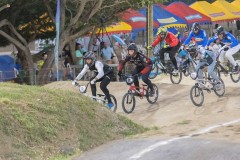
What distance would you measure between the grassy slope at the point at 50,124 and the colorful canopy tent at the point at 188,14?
21839mm

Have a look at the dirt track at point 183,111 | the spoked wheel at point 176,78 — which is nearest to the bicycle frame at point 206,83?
the dirt track at point 183,111

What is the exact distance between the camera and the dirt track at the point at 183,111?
10734 mm

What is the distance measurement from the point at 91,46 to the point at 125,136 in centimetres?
1738

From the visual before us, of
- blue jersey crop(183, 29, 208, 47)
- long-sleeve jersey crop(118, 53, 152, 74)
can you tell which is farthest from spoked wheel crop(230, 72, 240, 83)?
long-sleeve jersey crop(118, 53, 152, 74)

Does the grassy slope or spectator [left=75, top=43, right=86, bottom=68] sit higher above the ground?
spectator [left=75, top=43, right=86, bottom=68]

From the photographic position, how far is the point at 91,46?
89.7ft

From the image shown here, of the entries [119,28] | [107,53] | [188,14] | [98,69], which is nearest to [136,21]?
[119,28]

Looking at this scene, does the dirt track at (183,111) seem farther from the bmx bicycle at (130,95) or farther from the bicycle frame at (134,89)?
the bicycle frame at (134,89)

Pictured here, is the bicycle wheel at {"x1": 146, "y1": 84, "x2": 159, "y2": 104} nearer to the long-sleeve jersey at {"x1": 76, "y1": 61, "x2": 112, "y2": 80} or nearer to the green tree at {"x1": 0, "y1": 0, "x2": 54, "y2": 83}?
the long-sleeve jersey at {"x1": 76, "y1": 61, "x2": 112, "y2": 80}

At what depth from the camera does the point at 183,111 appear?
14094 mm

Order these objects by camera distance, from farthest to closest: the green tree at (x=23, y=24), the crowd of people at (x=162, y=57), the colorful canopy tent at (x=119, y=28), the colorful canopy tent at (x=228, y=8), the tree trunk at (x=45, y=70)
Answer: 1. the colorful canopy tent at (x=228, y=8)
2. the colorful canopy tent at (x=119, y=28)
3. the green tree at (x=23, y=24)
4. the tree trunk at (x=45, y=70)
5. the crowd of people at (x=162, y=57)

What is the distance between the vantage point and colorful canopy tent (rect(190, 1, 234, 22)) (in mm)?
34969

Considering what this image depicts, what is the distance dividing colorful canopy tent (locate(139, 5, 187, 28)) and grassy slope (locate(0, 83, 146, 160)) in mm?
19587

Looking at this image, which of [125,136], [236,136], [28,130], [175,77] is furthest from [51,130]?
[175,77]
